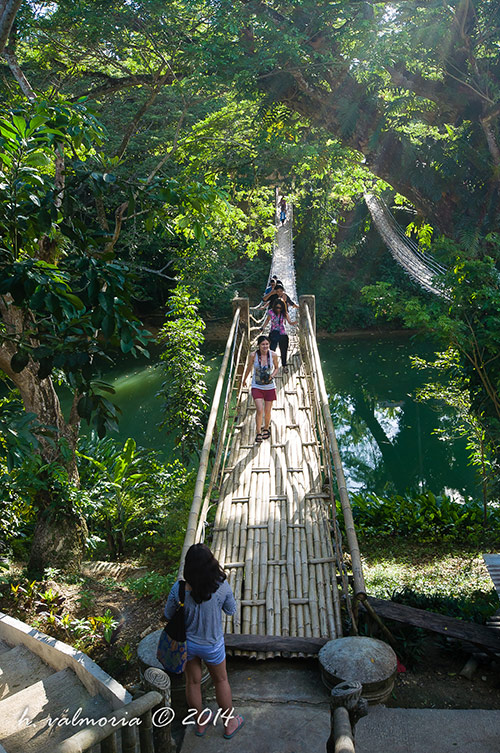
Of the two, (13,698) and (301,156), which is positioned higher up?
(301,156)

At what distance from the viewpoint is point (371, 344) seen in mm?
13422

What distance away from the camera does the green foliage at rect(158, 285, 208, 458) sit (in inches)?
194

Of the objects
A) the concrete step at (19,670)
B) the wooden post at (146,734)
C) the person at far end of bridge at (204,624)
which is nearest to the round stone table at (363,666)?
the person at far end of bridge at (204,624)

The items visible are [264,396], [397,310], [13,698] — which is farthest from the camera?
[397,310]

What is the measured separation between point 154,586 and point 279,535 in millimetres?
838

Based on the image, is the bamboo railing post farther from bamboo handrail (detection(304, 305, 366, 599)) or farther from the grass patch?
the grass patch

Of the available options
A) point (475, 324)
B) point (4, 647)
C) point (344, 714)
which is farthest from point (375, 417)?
point (344, 714)

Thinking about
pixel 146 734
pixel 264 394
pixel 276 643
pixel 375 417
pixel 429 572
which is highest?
pixel 264 394

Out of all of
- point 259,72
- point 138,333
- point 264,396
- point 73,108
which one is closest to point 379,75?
point 259,72

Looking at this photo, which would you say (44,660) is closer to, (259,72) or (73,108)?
(73,108)

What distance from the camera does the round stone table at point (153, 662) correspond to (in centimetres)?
184

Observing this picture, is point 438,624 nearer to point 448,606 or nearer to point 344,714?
point 448,606

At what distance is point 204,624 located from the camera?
171cm

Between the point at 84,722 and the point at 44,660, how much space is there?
58cm
